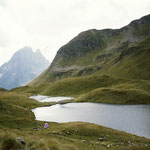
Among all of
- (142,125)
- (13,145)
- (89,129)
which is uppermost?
(13,145)

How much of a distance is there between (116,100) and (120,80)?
61501 mm

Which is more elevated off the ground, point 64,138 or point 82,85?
point 82,85

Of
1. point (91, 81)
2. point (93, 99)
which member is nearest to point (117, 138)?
point (93, 99)

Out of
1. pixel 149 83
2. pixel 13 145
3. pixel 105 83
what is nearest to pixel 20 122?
pixel 13 145

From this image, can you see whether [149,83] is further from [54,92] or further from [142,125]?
[54,92]

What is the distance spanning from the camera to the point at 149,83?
129000mm

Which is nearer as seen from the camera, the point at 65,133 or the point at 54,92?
the point at 65,133

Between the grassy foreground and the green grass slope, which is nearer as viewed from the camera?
the grassy foreground

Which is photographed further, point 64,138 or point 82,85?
point 82,85

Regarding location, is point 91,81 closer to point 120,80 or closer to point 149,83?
point 120,80

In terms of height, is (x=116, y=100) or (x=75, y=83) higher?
(x=75, y=83)

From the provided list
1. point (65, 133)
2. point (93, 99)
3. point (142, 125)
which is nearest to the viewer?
point (65, 133)

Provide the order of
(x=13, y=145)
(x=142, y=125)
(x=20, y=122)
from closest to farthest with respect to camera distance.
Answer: (x=13, y=145) → (x=20, y=122) → (x=142, y=125)

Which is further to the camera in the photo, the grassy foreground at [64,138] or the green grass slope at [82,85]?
the green grass slope at [82,85]
